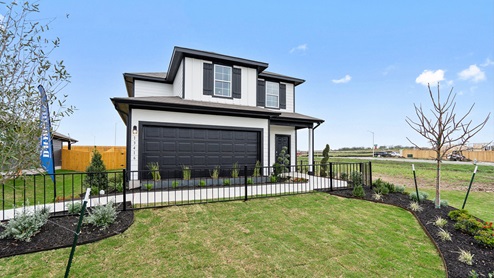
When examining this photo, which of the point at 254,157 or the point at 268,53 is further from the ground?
the point at 268,53

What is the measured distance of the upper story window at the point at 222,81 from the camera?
1073 cm

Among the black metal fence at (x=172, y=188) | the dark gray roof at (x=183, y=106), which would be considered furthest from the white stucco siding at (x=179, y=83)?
the black metal fence at (x=172, y=188)

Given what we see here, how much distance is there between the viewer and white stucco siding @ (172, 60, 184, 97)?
34.3 feet

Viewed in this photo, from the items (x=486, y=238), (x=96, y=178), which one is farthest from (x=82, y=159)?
(x=486, y=238)

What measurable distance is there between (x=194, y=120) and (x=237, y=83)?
332cm

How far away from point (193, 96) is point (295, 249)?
837 centimetres

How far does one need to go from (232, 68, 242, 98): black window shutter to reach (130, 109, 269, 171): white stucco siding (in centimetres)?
162

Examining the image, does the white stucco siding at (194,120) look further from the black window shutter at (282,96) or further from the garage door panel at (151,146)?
the black window shutter at (282,96)

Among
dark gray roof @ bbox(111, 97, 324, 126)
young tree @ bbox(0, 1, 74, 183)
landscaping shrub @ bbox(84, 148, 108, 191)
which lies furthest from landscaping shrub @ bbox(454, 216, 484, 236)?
landscaping shrub @ bbox(84, 148, 108, 191)

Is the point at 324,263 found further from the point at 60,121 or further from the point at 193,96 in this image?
the point at 193,96

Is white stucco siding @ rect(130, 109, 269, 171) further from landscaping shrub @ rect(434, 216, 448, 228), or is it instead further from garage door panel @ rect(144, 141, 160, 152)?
landscaping shrub @ rect(434, 216, 448, 228)

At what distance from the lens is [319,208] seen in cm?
628

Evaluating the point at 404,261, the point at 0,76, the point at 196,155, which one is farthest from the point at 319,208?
the point at 0,76

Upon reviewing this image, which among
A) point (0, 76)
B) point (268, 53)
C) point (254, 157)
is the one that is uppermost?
point (268, 53)
